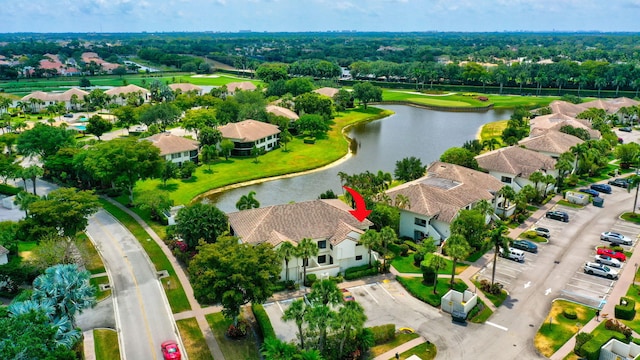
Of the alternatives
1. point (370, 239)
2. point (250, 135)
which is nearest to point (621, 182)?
point (370, 239)

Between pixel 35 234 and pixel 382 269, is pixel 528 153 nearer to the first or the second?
→ pixel 382 269

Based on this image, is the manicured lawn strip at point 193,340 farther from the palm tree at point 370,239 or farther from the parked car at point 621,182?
the parked car at point 621,182

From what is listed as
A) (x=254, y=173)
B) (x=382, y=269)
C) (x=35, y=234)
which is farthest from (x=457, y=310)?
(x=254, y=173)

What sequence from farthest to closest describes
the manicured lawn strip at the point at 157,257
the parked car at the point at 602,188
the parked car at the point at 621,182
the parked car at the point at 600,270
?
the parked car at the point at 621,182 → the parked car at the point at 602,188 → the parked car at the point at 600,270 → the manicured lawn strip at the point at 157,257

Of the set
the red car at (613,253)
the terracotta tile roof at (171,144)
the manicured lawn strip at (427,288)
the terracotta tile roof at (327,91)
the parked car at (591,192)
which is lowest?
the manicured lawn strip at (427,288)

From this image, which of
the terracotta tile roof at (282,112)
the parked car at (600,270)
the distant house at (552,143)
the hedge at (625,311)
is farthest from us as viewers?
the terracotta tile roof at (282,112)

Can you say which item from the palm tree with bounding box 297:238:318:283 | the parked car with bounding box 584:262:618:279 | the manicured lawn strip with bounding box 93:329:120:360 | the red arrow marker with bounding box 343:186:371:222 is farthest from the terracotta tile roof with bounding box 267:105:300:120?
the manicured lawn strip with bounding box 93:329:120:360

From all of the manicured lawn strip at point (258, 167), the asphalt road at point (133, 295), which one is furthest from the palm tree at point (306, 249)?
the manicured lawn strip at point (258, 167)
